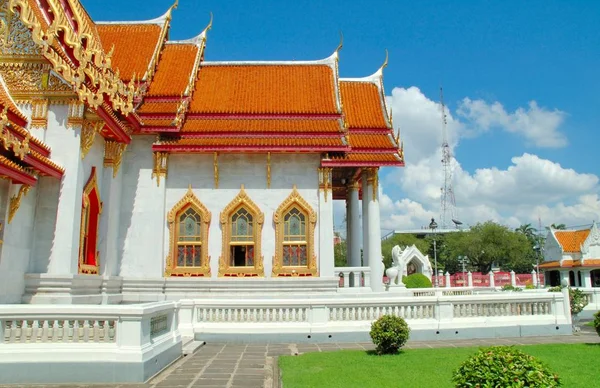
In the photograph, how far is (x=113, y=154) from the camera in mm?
13977

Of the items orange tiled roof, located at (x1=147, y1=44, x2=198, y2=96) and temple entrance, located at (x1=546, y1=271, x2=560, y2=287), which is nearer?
orange tiled roof, located at (x1=147, y1=44, x2=198, y2=96)

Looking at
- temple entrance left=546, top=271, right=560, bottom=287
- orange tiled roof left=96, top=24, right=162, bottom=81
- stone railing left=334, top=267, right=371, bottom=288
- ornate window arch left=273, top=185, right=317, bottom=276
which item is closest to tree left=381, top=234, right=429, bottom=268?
temple entrance left=546, top=271, right=560, bottom=287

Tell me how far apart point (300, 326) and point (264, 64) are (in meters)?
10.9

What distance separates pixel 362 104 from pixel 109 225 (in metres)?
9.35

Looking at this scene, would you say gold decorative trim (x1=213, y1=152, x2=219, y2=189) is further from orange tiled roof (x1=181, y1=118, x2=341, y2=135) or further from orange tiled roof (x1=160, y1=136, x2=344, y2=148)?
orange tiled roof (x1=181, y1=118, x2=341, y2=135)

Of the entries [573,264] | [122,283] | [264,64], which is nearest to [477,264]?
[573,264]

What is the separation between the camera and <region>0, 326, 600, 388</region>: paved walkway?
697 cm

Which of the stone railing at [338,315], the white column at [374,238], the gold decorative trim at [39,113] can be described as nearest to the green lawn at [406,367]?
the stone railing at [338,315]

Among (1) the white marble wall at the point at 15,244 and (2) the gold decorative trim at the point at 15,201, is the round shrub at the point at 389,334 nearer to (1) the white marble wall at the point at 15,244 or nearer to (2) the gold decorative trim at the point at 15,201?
(1) the white marble wall at the point at 15,244

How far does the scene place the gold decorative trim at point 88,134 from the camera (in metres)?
11.8

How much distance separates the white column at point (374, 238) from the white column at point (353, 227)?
6.64 ft

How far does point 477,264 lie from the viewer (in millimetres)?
65312

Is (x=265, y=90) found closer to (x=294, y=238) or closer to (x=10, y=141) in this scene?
(x=294, y=238)

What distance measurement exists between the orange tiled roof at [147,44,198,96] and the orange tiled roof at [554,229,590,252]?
35.8 meters
